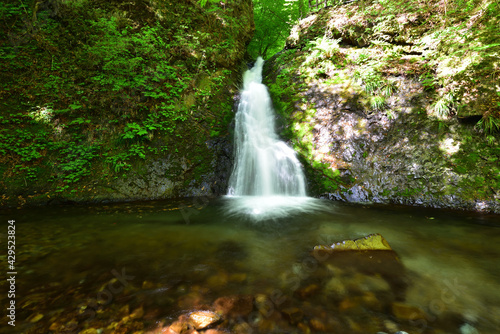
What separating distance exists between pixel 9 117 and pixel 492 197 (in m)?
11.9

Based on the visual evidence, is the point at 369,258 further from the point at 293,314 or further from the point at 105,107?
the point at 105,107

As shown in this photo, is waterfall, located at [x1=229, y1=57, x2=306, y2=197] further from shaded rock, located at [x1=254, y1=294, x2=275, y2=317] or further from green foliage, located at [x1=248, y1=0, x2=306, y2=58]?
green foliage, located at [x1=248, y1=0, x2=306, y2=58]

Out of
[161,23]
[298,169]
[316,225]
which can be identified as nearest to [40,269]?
[316,225]

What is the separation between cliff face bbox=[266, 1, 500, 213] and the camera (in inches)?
188

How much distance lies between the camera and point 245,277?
2.32 m

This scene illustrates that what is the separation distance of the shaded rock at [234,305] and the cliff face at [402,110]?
4.52 metres

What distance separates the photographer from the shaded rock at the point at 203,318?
1654 millimetres

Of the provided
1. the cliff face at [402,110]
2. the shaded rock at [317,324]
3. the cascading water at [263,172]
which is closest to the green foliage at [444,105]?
the cliff face at [402,110]

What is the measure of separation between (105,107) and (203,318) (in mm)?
6772

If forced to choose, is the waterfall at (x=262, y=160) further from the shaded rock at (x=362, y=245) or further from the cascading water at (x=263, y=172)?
the shaded rock at (x=362, y=245)

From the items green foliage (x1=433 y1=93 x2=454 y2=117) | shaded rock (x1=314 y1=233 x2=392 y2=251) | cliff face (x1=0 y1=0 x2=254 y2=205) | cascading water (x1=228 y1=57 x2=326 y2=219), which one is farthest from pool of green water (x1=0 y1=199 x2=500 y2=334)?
green foliage (x1=433 y1=93 x2=454 y2=117)

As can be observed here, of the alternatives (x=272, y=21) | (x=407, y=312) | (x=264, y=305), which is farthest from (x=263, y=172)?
(x=272, y=21)

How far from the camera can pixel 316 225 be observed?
399 cm

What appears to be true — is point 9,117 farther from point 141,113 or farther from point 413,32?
point 413,32
